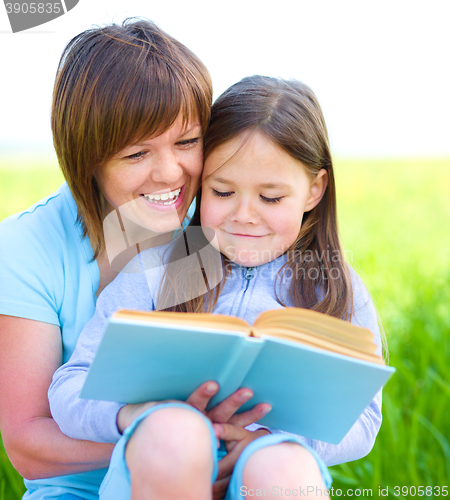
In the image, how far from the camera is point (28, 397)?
5.13 ft

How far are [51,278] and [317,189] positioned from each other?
0.96 m

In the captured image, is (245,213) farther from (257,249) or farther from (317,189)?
(317,189)

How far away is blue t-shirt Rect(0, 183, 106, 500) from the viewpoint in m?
1.60

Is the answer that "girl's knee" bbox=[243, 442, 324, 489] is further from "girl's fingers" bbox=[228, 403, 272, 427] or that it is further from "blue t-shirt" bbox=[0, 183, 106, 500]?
"blue t-shirt" bbox=[0, 183, 106, 500]

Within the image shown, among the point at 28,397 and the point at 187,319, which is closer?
the point at 187,319

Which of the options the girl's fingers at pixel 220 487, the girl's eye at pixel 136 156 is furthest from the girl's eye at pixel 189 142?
the girl's fingers at pixel 220 487

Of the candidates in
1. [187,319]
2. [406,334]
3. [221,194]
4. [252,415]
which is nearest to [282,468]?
[252,415]

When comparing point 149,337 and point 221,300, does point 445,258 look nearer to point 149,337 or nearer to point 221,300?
point 221,300

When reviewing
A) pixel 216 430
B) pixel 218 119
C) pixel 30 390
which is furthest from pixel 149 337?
pixel 218 119

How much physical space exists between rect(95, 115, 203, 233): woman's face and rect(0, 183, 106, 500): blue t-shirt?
7.5 inches

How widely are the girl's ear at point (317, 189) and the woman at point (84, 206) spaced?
1.33ft

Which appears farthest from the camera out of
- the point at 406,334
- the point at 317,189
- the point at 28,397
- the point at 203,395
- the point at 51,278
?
the point at 406,334

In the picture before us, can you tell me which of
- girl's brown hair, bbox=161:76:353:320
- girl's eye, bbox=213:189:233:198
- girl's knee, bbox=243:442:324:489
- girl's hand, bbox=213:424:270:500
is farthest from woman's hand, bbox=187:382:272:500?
girl's eye, bbox=213:189:233:198

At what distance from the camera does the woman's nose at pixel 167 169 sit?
168cm
